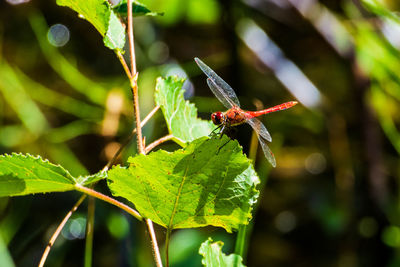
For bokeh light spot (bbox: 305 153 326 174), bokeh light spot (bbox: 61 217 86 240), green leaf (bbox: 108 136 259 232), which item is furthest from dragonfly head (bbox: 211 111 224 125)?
bokeh light spot (bbox: 305 153 326 174)

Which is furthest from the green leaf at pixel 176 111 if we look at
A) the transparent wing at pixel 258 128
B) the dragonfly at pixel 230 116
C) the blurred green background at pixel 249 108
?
the blurred green background at pixel 249 108

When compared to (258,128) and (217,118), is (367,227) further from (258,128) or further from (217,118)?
(217,118)

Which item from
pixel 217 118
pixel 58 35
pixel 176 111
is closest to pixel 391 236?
pixel 217 118

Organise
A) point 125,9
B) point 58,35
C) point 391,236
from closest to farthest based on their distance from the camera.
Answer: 1. point 125,9
2. point 391,236
3. point 58,35

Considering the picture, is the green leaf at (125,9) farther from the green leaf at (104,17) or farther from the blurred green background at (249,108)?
the blurred green background at (249,108)

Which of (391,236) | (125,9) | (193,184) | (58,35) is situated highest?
(125,9)
